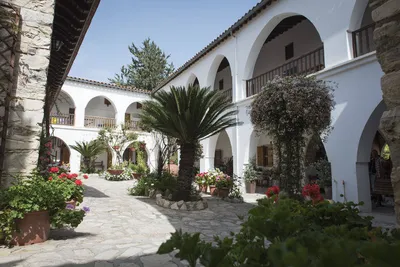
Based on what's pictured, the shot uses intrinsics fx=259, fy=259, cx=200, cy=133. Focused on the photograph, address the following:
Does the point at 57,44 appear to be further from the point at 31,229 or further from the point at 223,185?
the point at 223,185

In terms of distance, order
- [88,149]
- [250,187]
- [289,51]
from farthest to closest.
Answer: [88,149] < [289,51] < [250,187]

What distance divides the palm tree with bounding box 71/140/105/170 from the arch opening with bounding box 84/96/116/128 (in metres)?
2.31

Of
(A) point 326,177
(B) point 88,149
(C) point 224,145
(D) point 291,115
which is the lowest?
(A) point 326,177

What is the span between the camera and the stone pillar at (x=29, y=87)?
3.78 m

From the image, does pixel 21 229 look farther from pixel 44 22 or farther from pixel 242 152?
pixel 242 152

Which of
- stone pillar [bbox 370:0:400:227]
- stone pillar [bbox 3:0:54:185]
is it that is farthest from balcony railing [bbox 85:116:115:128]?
stone pillar [bbox 370:0:400:227]

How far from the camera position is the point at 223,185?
30.5ft

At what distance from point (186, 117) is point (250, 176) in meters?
4.45

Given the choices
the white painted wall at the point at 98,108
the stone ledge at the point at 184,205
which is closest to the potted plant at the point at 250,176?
the stone ledge at the point at 184,205

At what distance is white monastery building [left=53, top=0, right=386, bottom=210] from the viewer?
6.38 m

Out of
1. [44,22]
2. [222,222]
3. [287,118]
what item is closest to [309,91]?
[287,118]

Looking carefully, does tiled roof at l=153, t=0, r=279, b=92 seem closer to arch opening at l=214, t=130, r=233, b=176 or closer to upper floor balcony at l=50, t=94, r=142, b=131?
arch opening at l=214, t=130, r=233, b=176

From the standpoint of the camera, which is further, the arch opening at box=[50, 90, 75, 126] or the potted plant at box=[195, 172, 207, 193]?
the arch opening at box=[50, 90, 75, 126]

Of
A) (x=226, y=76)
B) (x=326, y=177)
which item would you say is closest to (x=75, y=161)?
(x=226, y=76)
